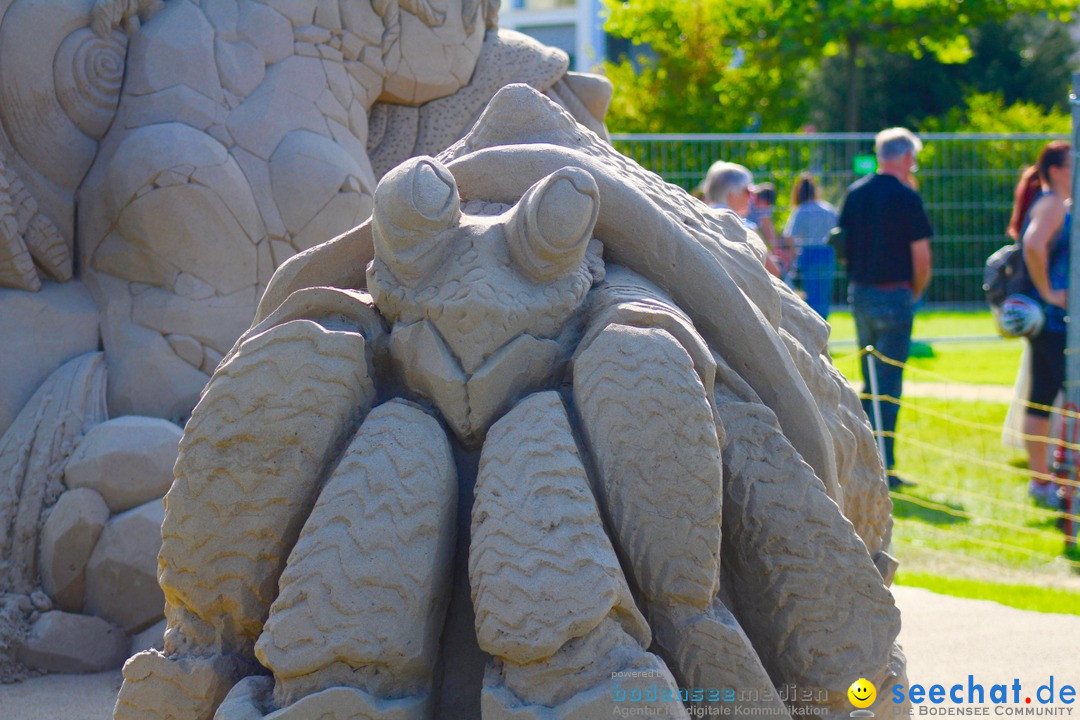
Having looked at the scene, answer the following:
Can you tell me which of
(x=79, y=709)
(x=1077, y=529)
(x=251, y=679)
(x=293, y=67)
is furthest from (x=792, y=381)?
(x=1077, y=529)

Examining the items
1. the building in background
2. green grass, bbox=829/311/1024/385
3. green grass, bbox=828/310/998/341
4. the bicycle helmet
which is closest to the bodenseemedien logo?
the bicycle helmet

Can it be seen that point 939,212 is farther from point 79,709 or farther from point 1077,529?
point 79,709

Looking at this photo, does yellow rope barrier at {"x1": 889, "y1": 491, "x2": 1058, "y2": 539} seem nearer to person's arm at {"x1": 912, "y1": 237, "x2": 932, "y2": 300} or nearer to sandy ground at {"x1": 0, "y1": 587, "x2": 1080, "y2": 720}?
person's arm at {"x1": 912, "y1": 237, "x2": 932, "y2": 300}

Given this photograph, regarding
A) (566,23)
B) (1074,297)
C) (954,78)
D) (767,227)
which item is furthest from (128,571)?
(566,23)

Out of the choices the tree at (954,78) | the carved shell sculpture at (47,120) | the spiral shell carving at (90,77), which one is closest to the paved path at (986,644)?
the carved shell sculpture at (47,120)

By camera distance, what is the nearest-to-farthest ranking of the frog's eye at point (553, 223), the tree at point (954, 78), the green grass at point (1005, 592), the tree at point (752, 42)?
the frog's eye at point (553, 223) → the green grass at point (1005, 592) → the tree at point (752, 42) → the tree at point (954, 78)

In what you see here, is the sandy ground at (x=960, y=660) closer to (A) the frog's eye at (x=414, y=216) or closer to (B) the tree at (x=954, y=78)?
(A) the frog's eye at (x=414, y=216)

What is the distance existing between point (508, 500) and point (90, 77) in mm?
3022

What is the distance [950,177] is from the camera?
11.6 m

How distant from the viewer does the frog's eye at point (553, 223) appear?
1778mm

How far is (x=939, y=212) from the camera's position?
1145 centimetres

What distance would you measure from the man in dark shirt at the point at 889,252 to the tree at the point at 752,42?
556 inches

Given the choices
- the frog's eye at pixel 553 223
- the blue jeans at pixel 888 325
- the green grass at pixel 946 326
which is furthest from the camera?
the green grass at pixel 946 326

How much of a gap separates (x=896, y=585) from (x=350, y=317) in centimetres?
347
